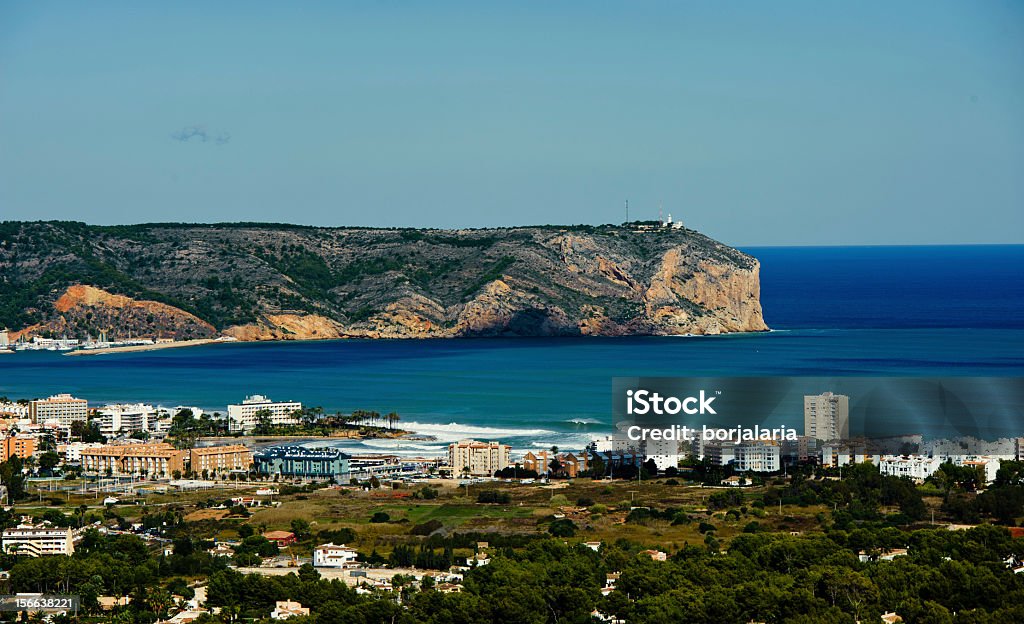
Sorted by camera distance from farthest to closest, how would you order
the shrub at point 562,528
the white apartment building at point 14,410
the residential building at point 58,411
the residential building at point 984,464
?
1. the white apartment building at point 14,410
2. the residential building at point 58,411
3. the residential building at point 984,464
4. the shrub at point 562,528

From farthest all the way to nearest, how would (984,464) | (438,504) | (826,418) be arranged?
(826,418), (984,464), (438,504)

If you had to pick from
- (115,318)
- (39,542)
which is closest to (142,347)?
(115,318)

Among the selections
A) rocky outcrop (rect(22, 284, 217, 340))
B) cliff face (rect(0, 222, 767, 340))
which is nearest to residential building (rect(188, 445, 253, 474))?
rocky outcrop (rect(22, 284, 217, 340))

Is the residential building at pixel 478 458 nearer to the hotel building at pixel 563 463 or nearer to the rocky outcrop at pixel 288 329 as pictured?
the hotel building at pixel 563 463

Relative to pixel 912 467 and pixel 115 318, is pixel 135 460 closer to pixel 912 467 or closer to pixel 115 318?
pixel 912 467

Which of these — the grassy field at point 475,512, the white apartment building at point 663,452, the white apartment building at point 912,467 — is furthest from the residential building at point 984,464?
the white apartment building at point 663,452

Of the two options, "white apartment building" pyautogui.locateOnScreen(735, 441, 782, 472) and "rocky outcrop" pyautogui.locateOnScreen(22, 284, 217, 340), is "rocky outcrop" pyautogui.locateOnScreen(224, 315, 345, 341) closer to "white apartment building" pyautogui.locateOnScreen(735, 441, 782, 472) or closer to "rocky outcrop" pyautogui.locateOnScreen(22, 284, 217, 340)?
"rocky outcrop" pyautogui.locateOnScreen(22, 284, 217, 340)
